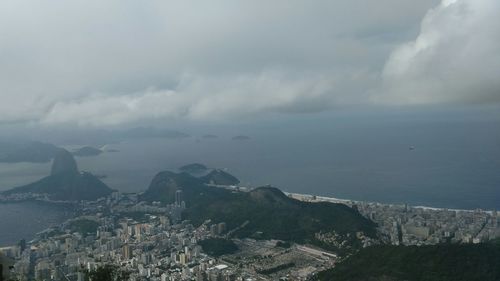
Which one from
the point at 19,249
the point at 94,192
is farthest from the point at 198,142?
the point at 19,249

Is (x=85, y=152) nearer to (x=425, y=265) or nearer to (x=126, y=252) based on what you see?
(x=126, y=252)

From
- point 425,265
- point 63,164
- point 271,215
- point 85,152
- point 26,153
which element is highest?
point 85,152

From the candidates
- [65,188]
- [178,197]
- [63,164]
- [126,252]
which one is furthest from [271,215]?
[63,164]

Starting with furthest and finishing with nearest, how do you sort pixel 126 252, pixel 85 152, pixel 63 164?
1. pixel 85 152
2. pixel 63 164
3. pixel 126 252

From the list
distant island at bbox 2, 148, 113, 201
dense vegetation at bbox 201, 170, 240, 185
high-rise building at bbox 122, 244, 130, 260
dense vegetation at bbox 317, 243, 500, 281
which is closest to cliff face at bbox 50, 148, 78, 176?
distant island at bbox 2, 148, 113, 201

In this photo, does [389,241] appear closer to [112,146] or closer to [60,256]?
[60,256]

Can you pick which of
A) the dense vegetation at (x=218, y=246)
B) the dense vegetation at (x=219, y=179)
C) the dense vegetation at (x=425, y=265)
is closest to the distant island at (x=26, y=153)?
the dense vegetation at (x=219, y=179)
